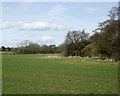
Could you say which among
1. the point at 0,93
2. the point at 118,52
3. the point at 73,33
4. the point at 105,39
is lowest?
the point at 0,93

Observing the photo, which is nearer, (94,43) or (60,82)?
(60,82)

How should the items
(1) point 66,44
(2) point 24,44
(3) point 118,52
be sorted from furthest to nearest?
(2) point 24,44, (1) point 66,44, (3) point 118,52

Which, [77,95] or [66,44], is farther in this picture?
[66,44]

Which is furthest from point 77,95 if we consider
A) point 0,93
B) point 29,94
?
point 0,93

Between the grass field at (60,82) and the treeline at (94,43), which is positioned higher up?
the treeline at (94,43)

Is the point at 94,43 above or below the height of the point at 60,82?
above

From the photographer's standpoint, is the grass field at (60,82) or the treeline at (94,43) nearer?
the grass field at (60,82)

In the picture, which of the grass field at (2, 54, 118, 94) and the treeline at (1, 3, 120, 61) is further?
the treeline at (1, 3, 120, 61)

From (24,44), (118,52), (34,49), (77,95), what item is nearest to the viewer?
(77,95)

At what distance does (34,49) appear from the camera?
107625 millimetres

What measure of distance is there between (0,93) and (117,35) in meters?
22.7

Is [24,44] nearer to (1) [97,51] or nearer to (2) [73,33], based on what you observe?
(2) [73,33]

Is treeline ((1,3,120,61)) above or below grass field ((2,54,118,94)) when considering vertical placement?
above

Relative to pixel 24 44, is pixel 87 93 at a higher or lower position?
lower
